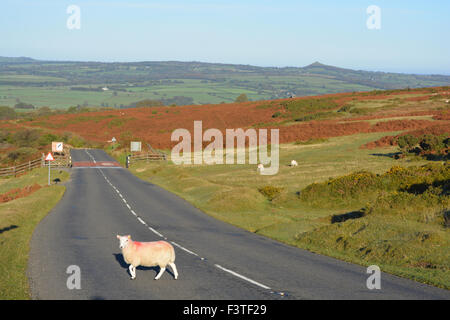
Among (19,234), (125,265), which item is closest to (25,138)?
(19,234)

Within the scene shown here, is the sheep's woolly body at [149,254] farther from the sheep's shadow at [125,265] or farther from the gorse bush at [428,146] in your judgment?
the gorse bush at [428,146]

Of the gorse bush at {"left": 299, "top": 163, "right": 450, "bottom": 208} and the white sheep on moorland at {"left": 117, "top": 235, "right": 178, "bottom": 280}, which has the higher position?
the white sheep on moorland at {"left": 117, "top": 235, "right": 178, "bottom": 280}

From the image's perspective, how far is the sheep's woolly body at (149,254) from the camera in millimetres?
11664

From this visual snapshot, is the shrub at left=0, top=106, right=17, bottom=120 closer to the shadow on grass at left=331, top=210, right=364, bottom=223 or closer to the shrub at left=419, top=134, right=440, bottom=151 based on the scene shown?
the shrub at left=419, top=134, right=440, bottom=151

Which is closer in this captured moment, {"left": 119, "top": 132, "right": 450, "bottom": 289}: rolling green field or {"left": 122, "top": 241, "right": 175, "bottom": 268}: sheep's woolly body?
{"left": 122, "top": 241, "right": 175, "bottom": 268}: sheep's woolly body

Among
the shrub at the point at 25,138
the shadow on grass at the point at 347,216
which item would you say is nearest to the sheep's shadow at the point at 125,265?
the shadow on grass at the point at 347,216

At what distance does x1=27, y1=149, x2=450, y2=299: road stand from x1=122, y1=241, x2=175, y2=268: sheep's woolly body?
1.63ft

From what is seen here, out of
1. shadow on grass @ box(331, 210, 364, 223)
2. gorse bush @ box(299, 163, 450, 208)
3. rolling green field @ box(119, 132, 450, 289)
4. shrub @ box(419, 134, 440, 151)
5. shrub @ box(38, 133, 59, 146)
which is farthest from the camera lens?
shrub @ box(38, 133, 59, 146)

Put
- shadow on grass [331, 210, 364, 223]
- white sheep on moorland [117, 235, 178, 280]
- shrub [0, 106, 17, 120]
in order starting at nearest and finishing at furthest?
white sheep on moorland [117, 235, 178, 280] < shadow on grass [331, 210, 364, 223] < shrub [0, 106, 17, 120]

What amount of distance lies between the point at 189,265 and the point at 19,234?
8867 mm

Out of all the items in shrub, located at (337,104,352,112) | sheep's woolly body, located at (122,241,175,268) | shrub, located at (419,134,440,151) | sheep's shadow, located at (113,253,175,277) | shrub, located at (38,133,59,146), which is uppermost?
shrub, located at (337,104,352,112)

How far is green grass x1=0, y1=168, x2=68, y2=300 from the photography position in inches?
460

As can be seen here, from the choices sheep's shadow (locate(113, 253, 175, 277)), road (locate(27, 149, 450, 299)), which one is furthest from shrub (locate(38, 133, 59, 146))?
sheep's shadow (locate(113, 253, 175, 277))
